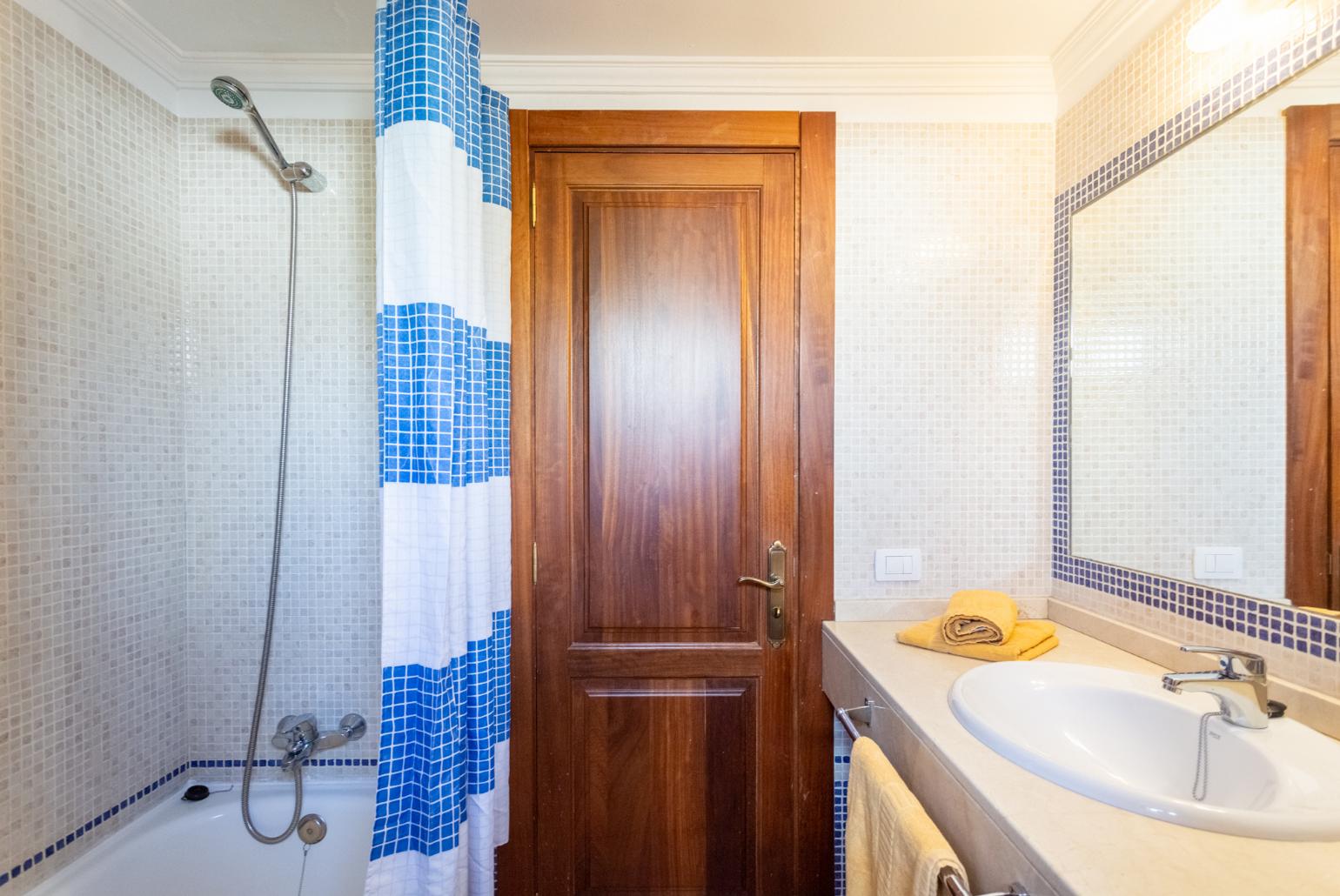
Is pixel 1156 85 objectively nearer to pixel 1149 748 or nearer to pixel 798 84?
pixel 798 84

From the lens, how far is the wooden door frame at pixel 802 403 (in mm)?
1633

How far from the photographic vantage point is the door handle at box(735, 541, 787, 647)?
165 cm

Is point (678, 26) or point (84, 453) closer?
point (84, 453)

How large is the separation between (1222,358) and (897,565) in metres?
0.84

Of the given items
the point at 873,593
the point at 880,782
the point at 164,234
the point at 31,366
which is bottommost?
the point at 880,782

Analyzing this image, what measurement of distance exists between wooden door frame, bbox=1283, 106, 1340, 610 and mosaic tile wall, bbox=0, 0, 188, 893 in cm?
241

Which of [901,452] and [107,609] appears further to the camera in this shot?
[901,452]

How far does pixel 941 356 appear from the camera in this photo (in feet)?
5.42

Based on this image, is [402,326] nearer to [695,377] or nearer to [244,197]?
[695,377]

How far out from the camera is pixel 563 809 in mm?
1632

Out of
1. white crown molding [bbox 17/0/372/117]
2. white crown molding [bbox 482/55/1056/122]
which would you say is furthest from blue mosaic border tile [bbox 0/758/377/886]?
white crown molding [bbox 482/55/1056/122]

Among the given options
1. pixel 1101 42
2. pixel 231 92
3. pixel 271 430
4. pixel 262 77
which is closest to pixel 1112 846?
pixel 1101 42

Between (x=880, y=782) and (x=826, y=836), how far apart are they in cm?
83

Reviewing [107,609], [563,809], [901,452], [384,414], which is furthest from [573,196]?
[563,809]
